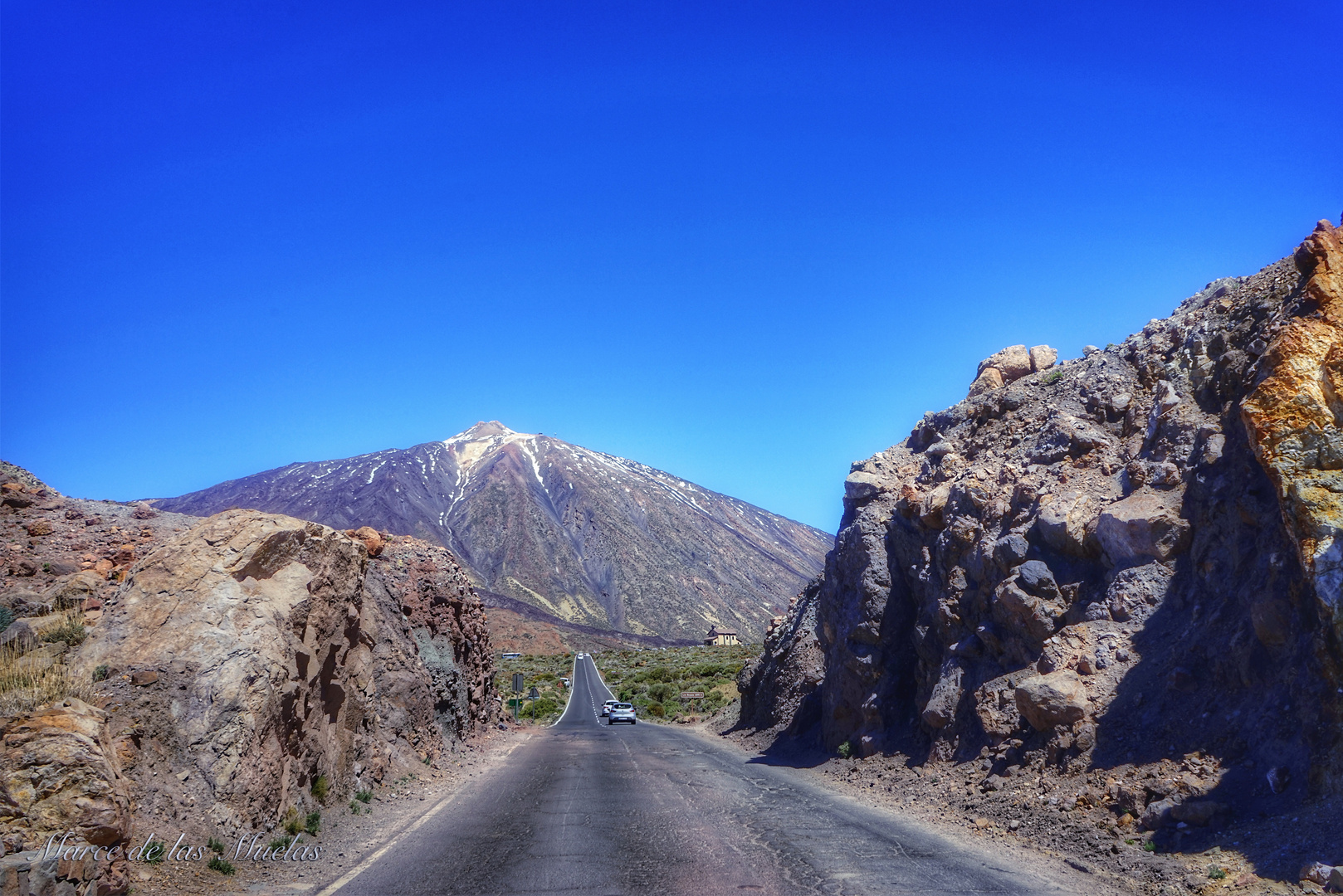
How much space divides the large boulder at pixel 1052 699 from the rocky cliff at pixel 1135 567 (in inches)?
1.2

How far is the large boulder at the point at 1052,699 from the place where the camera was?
11.3 m

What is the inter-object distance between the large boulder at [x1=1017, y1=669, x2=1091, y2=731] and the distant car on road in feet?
99.0

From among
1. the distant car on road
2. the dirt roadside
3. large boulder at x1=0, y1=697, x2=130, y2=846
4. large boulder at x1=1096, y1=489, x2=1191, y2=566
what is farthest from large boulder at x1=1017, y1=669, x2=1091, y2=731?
the distant car on road

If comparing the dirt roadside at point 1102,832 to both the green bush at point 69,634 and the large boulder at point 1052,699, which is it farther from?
the green bush at point 69,634

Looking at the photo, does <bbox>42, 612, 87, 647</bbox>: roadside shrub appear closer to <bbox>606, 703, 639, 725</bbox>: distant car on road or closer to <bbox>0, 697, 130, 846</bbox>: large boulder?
<bbox>0, 697, 130, 846</bbox>: large boulder

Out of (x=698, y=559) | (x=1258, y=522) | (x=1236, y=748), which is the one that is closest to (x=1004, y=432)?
(x=1258, y=522)

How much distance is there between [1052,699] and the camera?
1147cm

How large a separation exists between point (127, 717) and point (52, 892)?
2.46m

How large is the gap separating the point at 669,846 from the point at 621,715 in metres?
31.2

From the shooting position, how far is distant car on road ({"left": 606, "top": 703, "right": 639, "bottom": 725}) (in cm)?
3994

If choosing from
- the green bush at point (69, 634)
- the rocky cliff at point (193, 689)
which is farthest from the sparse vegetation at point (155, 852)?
the green bush at point (69, 634)

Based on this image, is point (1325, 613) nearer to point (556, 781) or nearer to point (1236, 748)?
point (1236, 748)

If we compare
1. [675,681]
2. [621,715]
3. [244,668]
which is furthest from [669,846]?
[675,681]

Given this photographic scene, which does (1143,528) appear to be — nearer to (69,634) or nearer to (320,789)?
(320,789)
